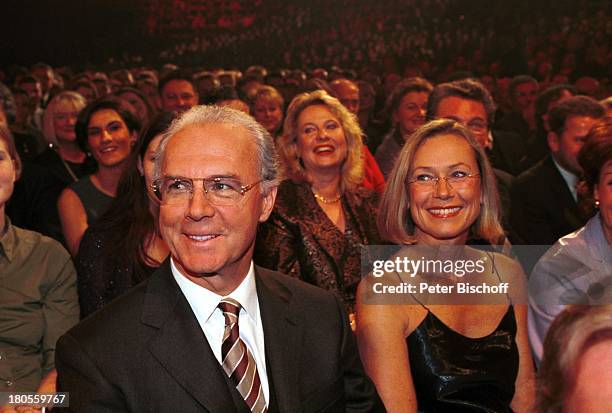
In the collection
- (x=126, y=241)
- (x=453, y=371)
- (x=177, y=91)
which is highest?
(x=177, y=91)

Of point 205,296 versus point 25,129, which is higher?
point 25,129

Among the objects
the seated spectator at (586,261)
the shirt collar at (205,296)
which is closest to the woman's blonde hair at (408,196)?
the seated spectator at (586,261)

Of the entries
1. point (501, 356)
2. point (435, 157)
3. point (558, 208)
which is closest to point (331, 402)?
point (501, 356)

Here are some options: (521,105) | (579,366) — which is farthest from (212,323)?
(521,105)

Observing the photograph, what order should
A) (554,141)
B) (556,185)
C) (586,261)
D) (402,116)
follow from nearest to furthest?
(586,261), (556,185), (554,141), (402,116)

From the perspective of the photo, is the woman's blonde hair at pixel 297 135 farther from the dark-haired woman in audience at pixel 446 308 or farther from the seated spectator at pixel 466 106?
the dark-haired woman in audience at pixel 446 308

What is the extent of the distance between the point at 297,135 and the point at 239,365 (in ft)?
7.92

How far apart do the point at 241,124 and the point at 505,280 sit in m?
1.26

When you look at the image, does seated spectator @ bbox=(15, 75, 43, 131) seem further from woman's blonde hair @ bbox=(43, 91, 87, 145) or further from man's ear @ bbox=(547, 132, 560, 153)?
man's ear @ bbox=(547, 132, 560, 153)

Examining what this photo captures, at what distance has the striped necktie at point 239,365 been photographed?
1.92 meters

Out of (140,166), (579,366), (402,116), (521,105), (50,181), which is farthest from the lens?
(521,105)

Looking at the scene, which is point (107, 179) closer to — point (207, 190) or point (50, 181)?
point (50, 181)

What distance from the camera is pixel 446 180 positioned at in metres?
2.92

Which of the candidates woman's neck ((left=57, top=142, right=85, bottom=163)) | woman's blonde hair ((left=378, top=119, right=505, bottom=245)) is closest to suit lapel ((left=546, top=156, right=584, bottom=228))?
woman's blonde hair ((left=378, top=119, right=505, bottom=245))
